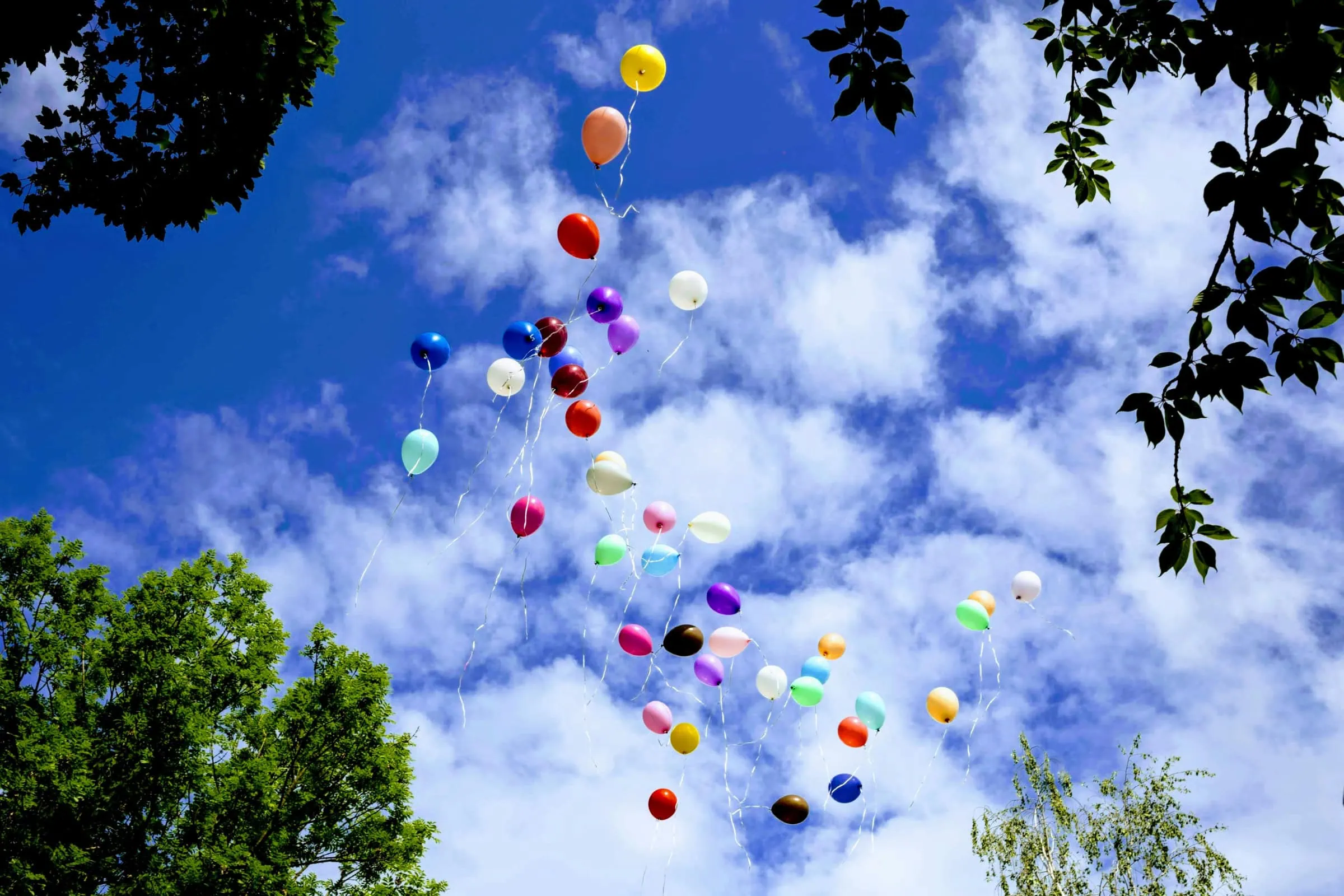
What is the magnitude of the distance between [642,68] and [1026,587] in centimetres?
596

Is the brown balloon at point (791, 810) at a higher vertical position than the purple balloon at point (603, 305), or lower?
lower

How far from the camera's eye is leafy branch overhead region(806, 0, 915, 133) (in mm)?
2051

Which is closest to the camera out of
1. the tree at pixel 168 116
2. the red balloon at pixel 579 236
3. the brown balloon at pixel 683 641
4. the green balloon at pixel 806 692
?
the tree at pixel 168 116

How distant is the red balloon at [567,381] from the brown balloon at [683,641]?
2296mm

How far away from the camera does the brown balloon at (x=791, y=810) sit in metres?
7.23

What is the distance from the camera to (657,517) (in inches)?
300

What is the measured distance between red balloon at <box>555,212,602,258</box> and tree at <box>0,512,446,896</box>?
283 inches

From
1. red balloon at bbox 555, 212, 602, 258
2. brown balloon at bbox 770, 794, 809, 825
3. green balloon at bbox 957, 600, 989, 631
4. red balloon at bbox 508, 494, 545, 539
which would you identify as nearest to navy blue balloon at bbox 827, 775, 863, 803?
brown balloon at bbox 770, 794, 809, 825

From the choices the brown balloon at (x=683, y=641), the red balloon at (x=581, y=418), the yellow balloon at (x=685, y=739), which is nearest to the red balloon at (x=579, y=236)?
the red balloon at (x=581, y=418)

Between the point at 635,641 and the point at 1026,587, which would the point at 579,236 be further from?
the point at 1026,587

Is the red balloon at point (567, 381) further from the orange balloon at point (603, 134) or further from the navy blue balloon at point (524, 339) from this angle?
the orange balloon at point (603, 134)

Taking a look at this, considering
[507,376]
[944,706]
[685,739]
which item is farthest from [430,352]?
[944,706]

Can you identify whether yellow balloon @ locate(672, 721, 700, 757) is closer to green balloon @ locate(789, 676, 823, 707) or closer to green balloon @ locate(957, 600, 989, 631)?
green balloon @ locate(789, 676, 823, 707)

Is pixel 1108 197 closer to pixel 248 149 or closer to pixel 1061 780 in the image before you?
pixel 248 149
